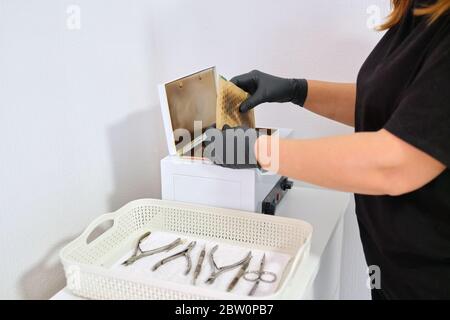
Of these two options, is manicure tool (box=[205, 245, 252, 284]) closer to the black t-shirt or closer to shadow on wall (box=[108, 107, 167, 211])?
the black t-shirt

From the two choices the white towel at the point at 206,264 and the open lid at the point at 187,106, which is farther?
the open lid at the point at 187,106

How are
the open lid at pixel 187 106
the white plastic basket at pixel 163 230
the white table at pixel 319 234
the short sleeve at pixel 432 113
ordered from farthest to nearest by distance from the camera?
1. the open lid at pixel 187 106
2. the white table at pixel 319 234
3. the white plastic basket at pixel 163 230
4. the short sleeve at pixel 432 113

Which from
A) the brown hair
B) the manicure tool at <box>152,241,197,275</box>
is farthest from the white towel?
the brown hair

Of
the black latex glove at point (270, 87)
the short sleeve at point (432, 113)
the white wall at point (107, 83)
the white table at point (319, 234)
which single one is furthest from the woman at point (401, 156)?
the white wall at point (107, 83)

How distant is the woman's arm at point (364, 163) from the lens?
1.98 ft

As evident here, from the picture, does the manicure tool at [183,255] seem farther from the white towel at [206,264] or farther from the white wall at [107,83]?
the white wall at [107,83]

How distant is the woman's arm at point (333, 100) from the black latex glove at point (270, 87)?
2 centimetres

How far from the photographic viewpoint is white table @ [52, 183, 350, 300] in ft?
2.75

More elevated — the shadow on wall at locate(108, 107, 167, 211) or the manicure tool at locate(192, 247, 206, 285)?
the shadow on wall at locate(108, 107, 167, 211)

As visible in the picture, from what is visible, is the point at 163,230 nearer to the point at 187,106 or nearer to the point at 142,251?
the point at 142,251

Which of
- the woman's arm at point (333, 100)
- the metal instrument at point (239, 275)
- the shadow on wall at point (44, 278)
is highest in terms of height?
the woman's arm at point (333, 100)

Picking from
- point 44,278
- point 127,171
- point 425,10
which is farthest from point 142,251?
point 425,10

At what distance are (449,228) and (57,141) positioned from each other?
0.77 metres

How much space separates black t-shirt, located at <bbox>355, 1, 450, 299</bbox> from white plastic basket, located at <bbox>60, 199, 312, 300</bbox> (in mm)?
151
